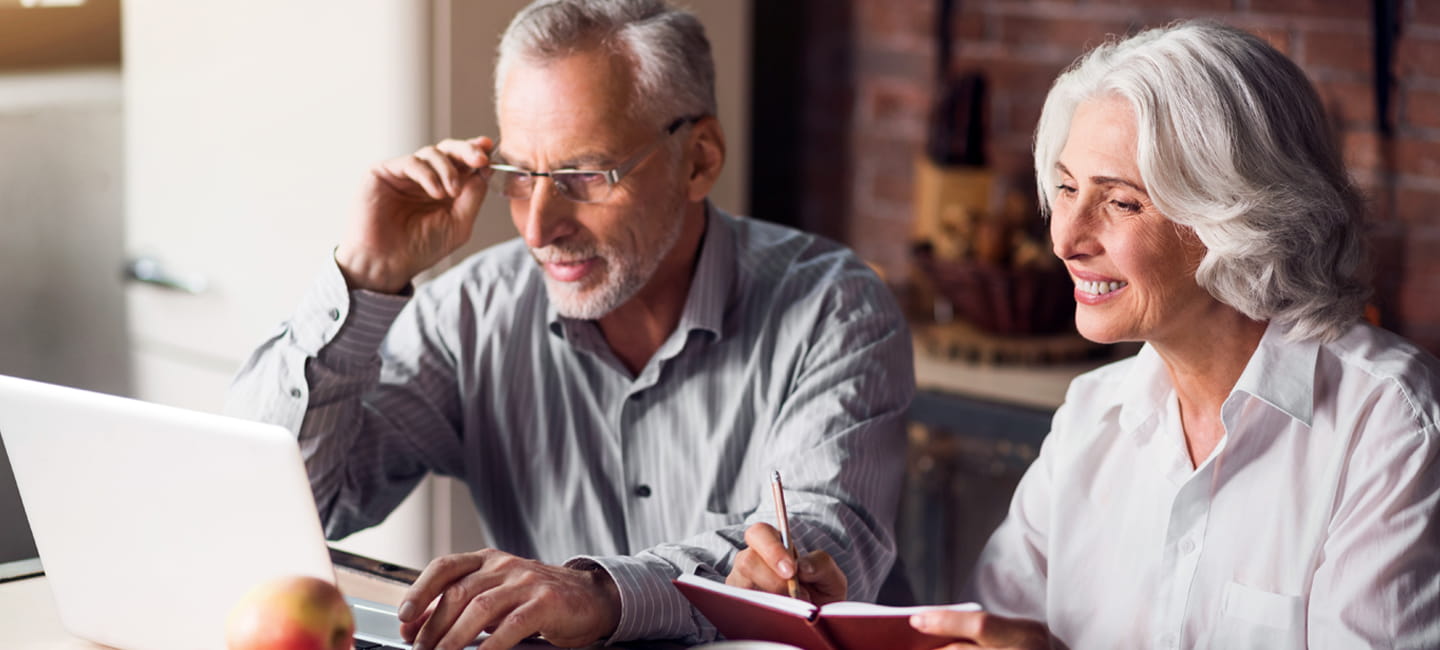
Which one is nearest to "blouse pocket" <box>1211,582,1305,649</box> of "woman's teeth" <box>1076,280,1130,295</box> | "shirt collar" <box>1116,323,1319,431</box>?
"shirt collar" <box>1116,323,1319,431</box>

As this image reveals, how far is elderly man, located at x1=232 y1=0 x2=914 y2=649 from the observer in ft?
5.43

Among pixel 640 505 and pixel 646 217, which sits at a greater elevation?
pixel 646 217

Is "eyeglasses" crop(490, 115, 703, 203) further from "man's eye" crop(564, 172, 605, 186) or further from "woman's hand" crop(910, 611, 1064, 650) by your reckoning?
"woman's hand" crop(910, 611, 1064, 650)

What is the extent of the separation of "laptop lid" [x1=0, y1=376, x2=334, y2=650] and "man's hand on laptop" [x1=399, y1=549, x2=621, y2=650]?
0.44 ft

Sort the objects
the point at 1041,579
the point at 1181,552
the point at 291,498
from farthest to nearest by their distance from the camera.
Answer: the point at 1041,579
the point at 1181,552
the point at 291,498

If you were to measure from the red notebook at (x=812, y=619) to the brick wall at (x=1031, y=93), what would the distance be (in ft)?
4.24

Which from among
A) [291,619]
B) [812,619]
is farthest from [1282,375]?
[291,619]

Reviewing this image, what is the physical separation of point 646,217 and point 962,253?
41.8 inches

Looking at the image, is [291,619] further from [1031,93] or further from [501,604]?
[1031,93]

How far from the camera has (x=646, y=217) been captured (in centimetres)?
172

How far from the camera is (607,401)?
1.78 m

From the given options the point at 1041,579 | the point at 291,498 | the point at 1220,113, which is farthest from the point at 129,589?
the point at 1220,113

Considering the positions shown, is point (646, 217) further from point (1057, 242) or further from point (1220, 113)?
point (1220, 113)

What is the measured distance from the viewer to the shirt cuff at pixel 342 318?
166cm
